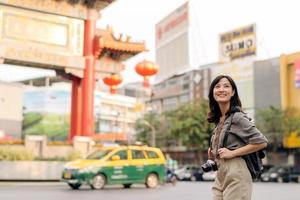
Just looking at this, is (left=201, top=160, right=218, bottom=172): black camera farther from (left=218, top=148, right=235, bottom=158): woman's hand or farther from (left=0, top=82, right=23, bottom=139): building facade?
(left=0, top=82, right=23, bottom=139): building facade

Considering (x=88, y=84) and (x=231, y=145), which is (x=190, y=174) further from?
(x=231, y=145)

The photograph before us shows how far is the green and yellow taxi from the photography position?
18016mm

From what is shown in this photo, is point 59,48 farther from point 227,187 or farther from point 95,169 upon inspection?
point 227,187

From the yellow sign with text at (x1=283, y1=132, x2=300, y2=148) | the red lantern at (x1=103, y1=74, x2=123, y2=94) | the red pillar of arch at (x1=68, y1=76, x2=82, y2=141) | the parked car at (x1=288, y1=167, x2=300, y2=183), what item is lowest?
the parked car at (x1=288, y1=167, x2=300, y2=183)

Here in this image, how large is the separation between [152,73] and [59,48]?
193 inches

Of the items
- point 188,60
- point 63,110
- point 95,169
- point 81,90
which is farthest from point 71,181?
point 63,110

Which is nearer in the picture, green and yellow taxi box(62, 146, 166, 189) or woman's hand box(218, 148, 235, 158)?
woman's hand box(218, 148, 235, 158)

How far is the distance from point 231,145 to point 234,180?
26 centimetres

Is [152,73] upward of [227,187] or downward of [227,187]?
upward

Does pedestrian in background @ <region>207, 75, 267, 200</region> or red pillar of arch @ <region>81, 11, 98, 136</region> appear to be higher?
red pillar of arch @ <region>81, 11, 98, 136</region>

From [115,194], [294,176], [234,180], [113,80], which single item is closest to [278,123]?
[294,176]

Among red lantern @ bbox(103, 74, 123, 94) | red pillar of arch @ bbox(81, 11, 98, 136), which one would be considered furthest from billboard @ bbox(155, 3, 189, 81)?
red pillar of arch @ bbox(81, 11, 98, 136)

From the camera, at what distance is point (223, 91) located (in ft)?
13.1

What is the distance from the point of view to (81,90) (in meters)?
26.8
